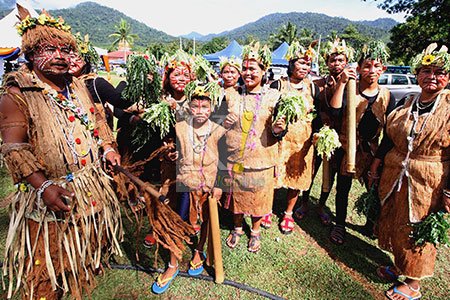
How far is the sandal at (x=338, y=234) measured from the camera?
3805mm

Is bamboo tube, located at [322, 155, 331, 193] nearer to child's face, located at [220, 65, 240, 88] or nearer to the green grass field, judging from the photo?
the green grass field

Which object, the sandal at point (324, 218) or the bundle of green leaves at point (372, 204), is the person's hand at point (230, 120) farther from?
the sandal at point (324, 218)

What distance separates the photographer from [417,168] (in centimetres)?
269

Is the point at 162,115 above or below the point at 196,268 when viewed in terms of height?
above

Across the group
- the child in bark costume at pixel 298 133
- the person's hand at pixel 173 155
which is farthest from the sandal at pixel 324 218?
the person's hand at pixel 173 155

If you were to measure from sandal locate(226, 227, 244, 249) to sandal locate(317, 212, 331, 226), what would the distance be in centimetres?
136

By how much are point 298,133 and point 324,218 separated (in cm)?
153

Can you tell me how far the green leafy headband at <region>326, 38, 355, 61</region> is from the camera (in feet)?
11.9

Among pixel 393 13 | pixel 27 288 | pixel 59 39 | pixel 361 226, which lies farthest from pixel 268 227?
pixel 393 13

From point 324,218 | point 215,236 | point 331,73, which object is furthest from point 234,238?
point 331,73

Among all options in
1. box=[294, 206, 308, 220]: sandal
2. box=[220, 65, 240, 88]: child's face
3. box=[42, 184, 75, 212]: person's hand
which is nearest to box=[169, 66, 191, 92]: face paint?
box=[220, 65, 240, 88]: child's face

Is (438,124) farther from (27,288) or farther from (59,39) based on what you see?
(27,288)

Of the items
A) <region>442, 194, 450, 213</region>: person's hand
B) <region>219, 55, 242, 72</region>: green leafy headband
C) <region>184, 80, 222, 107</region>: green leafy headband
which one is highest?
<region>219, 55, 242, 72</region>: green leafy headband

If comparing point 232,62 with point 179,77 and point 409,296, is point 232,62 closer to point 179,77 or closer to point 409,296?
point 179,77
